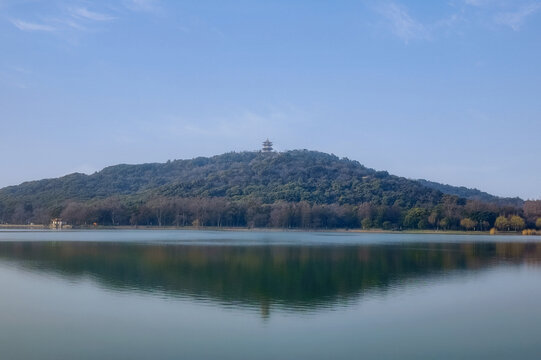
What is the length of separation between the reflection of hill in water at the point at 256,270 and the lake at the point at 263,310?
8 cm

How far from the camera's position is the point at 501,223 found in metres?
78.1

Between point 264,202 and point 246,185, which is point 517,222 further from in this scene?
point 246,185

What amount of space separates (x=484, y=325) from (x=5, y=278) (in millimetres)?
18397

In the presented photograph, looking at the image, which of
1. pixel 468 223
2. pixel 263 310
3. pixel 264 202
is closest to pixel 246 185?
pixel 264 202

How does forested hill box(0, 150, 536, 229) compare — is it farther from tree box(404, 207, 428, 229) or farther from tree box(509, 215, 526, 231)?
tree box(509, 215, 526, 231)

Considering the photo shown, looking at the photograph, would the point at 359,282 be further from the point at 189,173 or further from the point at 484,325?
the point at 189,173

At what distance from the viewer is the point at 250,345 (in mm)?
12312

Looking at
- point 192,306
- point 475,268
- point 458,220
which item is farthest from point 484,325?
point 458,220

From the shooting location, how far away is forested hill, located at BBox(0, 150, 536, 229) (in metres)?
85.1

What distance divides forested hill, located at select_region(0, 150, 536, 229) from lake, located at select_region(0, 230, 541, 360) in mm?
56911

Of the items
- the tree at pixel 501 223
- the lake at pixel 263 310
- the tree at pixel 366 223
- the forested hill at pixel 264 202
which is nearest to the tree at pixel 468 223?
the forested hill at pixel 264 202

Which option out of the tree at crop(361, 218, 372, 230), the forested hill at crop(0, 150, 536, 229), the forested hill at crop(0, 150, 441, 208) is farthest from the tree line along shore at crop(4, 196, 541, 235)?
the forested hill at crop(0, 150, 441, 208)

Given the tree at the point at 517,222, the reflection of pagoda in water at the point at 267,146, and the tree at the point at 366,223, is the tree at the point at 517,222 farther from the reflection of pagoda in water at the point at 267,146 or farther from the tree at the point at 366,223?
the reflection of pagoda in water at the point at 267,146

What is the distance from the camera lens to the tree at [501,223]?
7774cm
